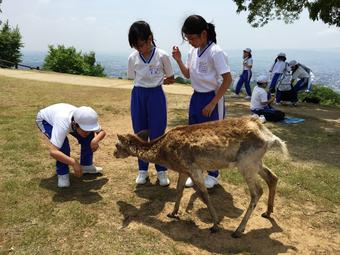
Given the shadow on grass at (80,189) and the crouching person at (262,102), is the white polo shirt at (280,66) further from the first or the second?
the shadow on grass at (80,189)

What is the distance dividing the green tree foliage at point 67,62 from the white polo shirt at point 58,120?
28.7 metres

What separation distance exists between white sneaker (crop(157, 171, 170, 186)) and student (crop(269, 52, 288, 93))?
9.43 metres

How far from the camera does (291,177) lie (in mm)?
6750

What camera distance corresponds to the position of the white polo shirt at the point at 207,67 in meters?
5.25

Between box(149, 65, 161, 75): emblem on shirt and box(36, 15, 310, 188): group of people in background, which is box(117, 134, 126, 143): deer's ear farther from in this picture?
box(149, 65, 161, 75): emblem on shirt

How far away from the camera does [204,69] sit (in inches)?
214

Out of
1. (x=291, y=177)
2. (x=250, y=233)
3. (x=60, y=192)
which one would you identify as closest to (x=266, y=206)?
(x=250, y=233)

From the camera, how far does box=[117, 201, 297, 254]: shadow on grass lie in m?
4.64

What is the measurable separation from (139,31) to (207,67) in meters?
1.01

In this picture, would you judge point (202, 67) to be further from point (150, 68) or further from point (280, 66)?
point (280, 66)

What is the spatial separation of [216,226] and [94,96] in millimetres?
10865

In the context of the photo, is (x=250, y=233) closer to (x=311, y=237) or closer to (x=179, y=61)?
(x=311, y=237)

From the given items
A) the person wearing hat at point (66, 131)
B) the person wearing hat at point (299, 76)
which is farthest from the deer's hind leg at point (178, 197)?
the person wearing hat at point (299, 76)

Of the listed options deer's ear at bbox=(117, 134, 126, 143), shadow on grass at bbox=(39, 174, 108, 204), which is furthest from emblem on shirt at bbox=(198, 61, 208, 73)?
shadow on grass at bbox=(39, 174, 108, 204)
